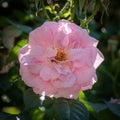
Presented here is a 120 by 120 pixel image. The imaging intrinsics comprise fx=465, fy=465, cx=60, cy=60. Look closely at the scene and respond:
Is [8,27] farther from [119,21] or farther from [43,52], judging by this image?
[119,21]

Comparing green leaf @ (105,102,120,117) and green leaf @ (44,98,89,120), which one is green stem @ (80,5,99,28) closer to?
green leaf @ (44,98,89,120)

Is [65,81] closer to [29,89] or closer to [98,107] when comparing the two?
[29,89]

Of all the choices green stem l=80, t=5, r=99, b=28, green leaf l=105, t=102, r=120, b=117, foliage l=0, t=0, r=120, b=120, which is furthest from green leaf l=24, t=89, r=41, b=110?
green leaf l=105, t=102, r=120, b=117

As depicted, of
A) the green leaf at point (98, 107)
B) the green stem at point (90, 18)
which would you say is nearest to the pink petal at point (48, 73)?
the green stem at point (90, 18)

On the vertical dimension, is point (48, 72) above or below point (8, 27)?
above

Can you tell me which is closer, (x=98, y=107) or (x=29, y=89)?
(x=29, y=89)

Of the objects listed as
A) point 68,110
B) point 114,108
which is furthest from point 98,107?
point 68,110

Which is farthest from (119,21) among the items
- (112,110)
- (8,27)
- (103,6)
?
(103,6)

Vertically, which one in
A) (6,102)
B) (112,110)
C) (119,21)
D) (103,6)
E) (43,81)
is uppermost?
(103,6)
